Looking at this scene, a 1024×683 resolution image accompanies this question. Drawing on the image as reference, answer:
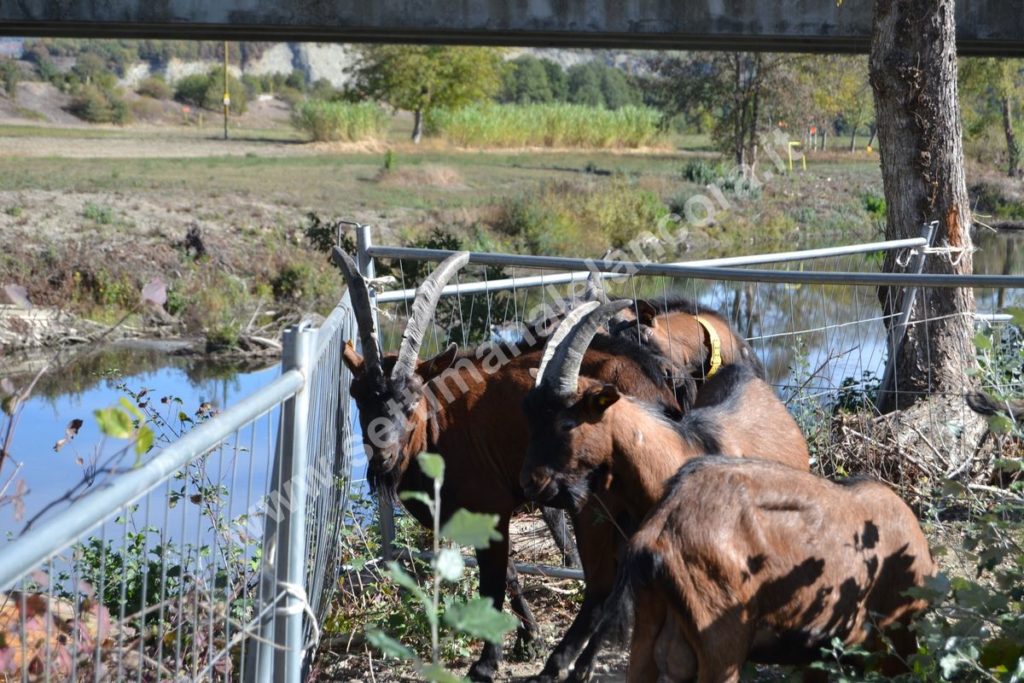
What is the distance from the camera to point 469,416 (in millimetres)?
5746

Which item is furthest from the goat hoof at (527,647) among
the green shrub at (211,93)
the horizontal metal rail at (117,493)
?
the green shrub at (211,93)

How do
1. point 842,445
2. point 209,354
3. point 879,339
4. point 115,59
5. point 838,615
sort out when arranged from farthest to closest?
point 115,59, point 209,354, point 879,339, point 842,445, point 838,615

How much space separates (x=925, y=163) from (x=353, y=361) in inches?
184

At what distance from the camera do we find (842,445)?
6.77m

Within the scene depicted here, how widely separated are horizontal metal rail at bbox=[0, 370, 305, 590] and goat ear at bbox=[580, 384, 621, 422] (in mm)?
1520

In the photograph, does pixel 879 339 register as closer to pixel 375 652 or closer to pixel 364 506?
pixel 364 506

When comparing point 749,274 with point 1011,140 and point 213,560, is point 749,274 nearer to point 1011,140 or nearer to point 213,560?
point 213,560

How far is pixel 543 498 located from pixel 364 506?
2.46 meters

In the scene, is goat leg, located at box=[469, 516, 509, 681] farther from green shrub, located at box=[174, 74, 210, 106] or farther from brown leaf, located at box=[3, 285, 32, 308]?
green shrub, located at box=[174, 74, 210, 106]

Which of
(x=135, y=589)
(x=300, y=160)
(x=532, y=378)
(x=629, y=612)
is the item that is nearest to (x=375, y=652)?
(x=135, y=589)

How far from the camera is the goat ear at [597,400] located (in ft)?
14.6

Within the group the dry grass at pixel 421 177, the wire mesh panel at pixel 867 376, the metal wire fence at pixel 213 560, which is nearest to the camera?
the metal wire fence at pixel 213 560

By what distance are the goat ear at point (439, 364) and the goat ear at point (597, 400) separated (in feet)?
4.52

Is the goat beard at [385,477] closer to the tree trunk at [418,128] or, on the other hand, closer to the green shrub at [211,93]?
the tree trunk at [418,128]
